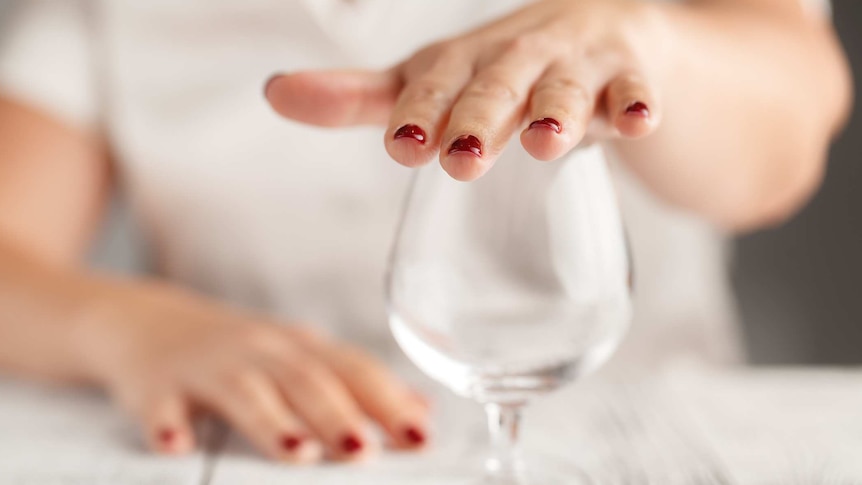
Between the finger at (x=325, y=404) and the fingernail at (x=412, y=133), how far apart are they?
20 centimetres

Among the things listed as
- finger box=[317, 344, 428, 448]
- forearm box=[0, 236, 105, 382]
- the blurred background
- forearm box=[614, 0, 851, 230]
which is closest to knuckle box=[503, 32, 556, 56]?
forearm box=[614, 0, 851, 230]

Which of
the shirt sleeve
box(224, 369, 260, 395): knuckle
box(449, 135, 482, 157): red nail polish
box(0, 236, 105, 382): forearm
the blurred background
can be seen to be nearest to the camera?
box(449, 135, 482, 157): red nail polish

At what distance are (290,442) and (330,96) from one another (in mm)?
197

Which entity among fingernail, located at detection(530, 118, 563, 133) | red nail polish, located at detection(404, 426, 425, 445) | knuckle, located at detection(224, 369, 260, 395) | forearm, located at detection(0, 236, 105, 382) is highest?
forearm, located at detection(0, 236, 105, 382)

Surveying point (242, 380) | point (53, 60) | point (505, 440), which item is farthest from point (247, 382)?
point (53, 60)

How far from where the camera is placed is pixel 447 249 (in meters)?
0.39

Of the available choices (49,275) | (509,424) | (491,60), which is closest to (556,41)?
(491,60)

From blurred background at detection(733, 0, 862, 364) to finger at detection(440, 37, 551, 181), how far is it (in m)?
1.15

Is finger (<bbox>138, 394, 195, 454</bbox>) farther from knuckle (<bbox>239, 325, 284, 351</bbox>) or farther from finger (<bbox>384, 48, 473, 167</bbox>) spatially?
finger (<bbox>384, 48, 473, 167</bbox>)

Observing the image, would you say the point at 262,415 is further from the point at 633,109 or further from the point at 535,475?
the point at 633,109

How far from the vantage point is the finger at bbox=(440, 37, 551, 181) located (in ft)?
1.04

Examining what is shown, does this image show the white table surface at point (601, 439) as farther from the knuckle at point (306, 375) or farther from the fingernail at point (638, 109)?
the fingernail at point (638, 109)

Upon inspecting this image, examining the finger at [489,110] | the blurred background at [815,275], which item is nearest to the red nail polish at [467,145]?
the finger at [489,110]

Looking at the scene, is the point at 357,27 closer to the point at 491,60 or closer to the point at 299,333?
the point at 299,333
